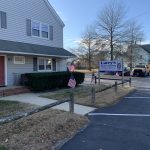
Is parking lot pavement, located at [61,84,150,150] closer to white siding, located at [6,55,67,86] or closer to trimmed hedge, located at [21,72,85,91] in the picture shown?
trimmed hedge, located at [21,72,85,91]

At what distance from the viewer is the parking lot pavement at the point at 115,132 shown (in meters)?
7.55

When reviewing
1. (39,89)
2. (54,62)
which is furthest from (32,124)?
(54,62)

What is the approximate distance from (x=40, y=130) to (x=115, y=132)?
217 centimetres

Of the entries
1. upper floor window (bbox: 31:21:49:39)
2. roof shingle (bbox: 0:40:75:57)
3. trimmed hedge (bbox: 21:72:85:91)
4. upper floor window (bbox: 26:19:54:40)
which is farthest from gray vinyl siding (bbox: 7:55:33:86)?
upper floor window (bbox: 31:21:49:39)

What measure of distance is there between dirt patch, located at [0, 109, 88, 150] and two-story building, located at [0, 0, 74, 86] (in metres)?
9.01

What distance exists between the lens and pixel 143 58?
296 ft

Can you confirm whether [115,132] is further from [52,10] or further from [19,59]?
[52,10]

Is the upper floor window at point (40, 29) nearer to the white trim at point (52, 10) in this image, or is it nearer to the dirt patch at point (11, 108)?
the white trim at point (52, 10)

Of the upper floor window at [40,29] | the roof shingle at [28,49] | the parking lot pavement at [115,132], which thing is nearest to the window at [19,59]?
the roof shingle at [28,49]

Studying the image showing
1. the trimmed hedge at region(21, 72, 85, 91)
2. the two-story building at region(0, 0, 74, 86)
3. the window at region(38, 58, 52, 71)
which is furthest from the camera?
the window at region(38, 58, 52, 71)

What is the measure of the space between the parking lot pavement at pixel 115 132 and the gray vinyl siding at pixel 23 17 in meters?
10.3

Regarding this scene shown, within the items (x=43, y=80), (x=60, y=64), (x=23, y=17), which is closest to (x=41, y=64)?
(x=60, y=64)

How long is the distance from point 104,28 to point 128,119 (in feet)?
126

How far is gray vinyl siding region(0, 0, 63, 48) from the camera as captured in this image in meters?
20.4
